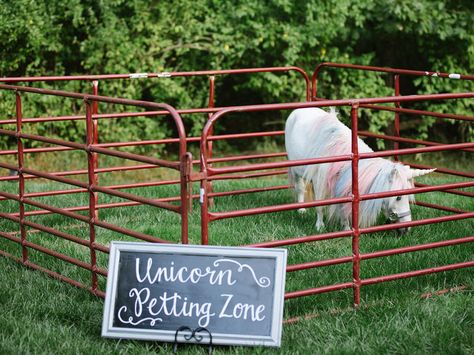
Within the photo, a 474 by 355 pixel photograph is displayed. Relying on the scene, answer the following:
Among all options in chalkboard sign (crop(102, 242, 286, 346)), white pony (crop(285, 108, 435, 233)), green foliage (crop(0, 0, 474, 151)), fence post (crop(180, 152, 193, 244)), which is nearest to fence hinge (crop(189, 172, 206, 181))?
fence post (crop(180, 152, 193, 244))

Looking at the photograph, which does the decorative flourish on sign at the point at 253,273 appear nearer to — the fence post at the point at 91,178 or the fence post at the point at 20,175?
the fence post at the point at 91,178

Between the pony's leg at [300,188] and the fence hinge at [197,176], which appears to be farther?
the pony's leg at [300,188]

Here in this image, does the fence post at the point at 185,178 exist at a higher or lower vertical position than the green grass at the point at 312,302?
higher

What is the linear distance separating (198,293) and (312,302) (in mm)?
981

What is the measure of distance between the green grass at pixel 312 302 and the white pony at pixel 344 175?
0.70 feet

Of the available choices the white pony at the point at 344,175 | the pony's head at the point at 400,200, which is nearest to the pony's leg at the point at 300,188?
the white pony at the point at 344,175

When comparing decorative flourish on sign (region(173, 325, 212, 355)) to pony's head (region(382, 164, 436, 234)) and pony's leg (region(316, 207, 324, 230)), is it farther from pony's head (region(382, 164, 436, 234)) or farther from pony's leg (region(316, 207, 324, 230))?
pony's leg (region(316, 207, 324, 230))

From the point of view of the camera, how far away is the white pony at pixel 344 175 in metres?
7.02

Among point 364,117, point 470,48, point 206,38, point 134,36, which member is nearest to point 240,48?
point 206,38

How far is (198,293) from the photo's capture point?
4777 mm

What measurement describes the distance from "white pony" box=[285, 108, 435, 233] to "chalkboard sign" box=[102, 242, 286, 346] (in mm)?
2296

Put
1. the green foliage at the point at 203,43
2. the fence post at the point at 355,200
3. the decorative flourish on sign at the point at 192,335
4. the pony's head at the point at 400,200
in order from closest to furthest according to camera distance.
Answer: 1. the decorative flourish on sign at the point at 192,335
2. the fence post at the point at 355,200
3. the pony's head at the point at 400,200
4. the green foliage at the point at 203,43

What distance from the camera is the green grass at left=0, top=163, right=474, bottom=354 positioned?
4777 millimetres

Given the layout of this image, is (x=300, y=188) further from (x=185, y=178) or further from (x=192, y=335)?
(x=192, y=335)
